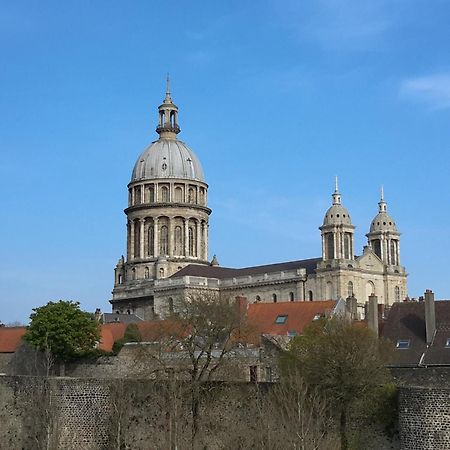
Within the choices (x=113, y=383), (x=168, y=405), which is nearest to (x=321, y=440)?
(x=168, y=405)

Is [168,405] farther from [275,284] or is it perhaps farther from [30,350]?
[275,284]

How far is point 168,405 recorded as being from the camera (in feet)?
140

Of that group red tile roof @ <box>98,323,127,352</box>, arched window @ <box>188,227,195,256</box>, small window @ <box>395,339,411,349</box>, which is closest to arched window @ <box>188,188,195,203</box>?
arched window @ <box>188,227,195,256</box>

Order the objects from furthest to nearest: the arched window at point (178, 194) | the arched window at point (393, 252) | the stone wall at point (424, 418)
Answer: the arched window at point (178, 194), the arched window at point (393, 252), the stone wall at point (424, 418)

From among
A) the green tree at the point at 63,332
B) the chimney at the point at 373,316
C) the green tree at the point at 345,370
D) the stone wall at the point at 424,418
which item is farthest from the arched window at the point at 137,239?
the stone wall at the point at 424,418

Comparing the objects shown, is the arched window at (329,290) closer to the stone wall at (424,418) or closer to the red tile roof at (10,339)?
the red tile roof at (10,339)

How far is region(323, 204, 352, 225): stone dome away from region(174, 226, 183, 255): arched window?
27158 millimetres

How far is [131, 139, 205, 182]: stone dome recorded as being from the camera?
125 metres

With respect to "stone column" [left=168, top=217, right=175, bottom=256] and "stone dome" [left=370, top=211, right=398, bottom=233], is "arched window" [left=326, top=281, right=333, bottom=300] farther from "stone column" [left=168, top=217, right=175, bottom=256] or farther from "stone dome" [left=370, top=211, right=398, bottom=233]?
"stone column" [left=168, top=217, right=175, bottom=256]

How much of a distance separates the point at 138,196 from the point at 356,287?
36.4m

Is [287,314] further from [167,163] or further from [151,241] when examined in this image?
[167,163]

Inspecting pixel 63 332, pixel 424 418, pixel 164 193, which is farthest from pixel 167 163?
pixel 424 418

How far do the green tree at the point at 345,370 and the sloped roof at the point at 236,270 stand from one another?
208ft

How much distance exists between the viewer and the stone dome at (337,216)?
100 m
